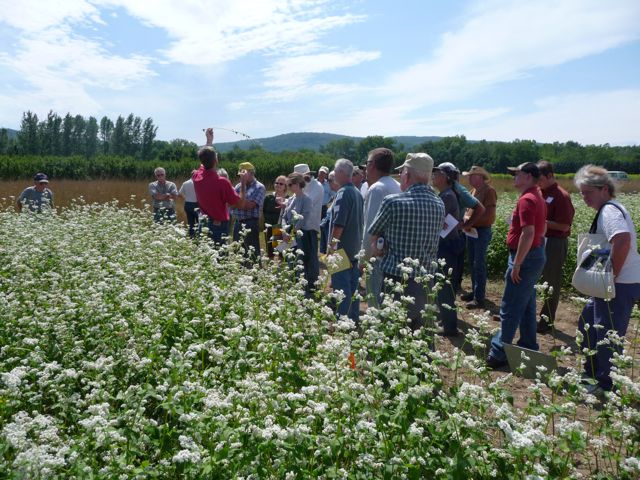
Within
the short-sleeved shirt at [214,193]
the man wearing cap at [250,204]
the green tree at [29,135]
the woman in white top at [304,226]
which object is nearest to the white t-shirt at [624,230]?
the woman in white top at [304,226]

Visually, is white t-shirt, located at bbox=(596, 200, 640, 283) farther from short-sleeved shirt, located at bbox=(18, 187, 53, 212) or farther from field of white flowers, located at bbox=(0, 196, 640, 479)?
short-sleeved shirt, located at bbox=(18, 187, 53, 212)

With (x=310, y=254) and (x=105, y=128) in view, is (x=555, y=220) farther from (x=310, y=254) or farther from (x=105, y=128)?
(x=105, y=128)

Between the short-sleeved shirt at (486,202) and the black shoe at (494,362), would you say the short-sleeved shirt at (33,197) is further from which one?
the black shoe at (494,362)

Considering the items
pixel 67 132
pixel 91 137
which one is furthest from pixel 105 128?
pixel 67 132

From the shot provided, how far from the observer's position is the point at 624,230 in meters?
4.10

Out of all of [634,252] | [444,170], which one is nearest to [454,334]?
[444,170]

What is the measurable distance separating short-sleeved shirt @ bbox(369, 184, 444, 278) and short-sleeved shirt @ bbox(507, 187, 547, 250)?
112 cm

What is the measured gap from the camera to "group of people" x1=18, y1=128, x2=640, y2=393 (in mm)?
4094

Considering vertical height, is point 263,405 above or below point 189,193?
below

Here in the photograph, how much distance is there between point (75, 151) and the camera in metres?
115

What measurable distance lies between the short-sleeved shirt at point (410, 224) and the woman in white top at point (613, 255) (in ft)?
4.49

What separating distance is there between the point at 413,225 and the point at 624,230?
5.66 ft

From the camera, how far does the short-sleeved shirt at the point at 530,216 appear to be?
4777 millimetres

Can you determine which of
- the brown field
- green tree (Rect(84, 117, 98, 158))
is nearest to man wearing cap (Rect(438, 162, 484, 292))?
the brown field
